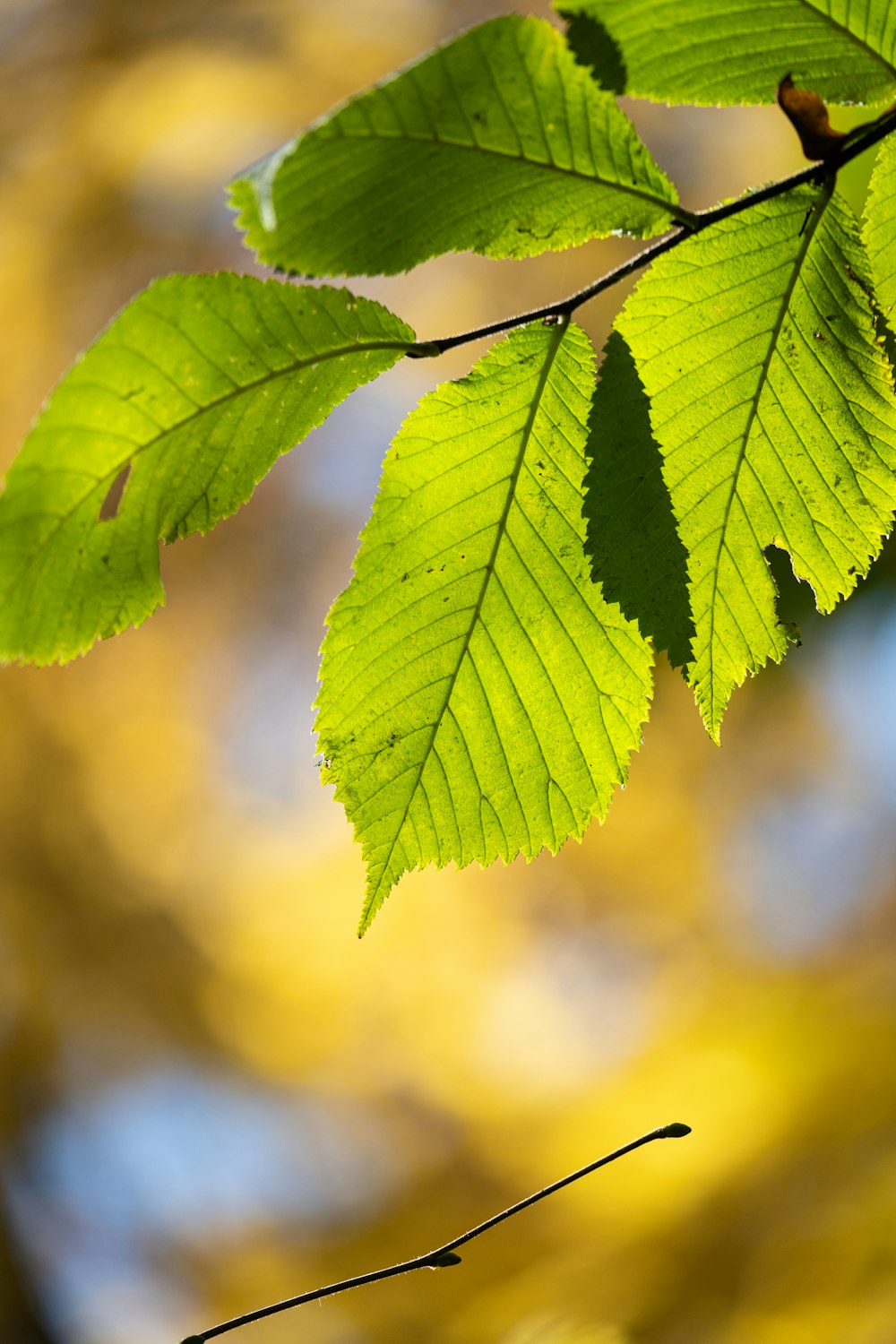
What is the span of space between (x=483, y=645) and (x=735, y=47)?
24cm

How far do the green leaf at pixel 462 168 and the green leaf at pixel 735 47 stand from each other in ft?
0.04

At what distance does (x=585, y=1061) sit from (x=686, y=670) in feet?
9.50

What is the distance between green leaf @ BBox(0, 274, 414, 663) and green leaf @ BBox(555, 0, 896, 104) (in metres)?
0.12

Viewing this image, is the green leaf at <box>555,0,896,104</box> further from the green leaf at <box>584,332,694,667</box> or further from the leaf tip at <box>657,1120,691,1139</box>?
the leaf tip at <box>657,1120,691,1139</box>

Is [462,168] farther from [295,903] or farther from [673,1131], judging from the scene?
[295,903]

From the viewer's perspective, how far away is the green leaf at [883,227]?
0.41m

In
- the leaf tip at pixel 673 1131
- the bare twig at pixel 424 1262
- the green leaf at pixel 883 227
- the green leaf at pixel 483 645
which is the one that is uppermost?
the green leaf at pixel 883 227

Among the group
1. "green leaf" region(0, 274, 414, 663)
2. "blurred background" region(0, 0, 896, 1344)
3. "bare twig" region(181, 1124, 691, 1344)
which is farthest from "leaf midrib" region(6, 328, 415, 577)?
"blurred background" region(0, 0, 896, 1344)

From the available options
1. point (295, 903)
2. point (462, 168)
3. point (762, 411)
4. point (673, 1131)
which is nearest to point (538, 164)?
point (462, 168)

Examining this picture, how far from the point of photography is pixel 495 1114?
10.2 feet

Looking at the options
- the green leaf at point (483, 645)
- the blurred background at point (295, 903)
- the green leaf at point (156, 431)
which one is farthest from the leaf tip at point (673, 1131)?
the blurred background at point (295, 903)

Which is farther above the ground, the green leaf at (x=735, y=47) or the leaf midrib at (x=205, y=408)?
the green leaf at (x=735, y=47)

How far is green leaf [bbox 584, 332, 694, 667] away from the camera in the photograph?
401 mm

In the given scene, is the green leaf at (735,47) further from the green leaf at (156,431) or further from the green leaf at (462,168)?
the green leaf at (156,431)
